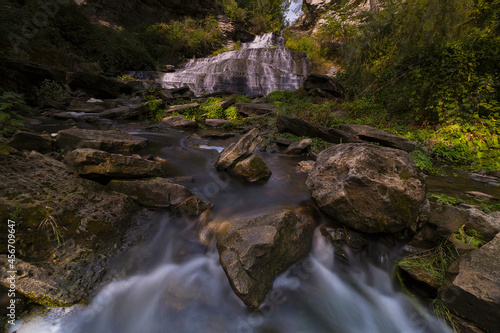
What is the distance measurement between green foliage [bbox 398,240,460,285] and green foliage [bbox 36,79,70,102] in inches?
535

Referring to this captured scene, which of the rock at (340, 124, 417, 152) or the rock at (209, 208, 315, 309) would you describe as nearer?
the rock at (209, 208, 315, 309)

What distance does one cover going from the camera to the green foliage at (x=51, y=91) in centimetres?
912

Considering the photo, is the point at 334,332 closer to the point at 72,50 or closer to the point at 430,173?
the point at 430,173

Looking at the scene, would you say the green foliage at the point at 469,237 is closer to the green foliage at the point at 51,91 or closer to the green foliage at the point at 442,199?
the green foliage at the point at 442,199

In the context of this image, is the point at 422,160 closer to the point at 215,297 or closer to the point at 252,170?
the point at 252,170

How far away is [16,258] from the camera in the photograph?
1.80m

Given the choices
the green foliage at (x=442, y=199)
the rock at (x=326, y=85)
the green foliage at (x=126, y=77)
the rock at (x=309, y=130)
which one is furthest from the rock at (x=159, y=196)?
the green foliage at (x=126, y=77)

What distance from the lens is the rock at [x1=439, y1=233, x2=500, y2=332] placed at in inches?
63.4

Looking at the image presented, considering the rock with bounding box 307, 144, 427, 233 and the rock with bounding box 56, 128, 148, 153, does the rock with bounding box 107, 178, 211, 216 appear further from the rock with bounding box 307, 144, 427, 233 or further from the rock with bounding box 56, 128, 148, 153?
the rock with bounding box 307, 144, 427, 233

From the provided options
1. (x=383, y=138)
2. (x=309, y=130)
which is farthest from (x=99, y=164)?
(x=383, y=138)

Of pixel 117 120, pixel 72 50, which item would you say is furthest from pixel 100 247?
pixel 72 50

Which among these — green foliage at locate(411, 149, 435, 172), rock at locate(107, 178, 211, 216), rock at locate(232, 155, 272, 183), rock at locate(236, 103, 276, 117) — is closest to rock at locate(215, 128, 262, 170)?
rock at locate(232, 155, 272, 183)

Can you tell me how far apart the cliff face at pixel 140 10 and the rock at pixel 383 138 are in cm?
2752

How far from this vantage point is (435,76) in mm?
6719
